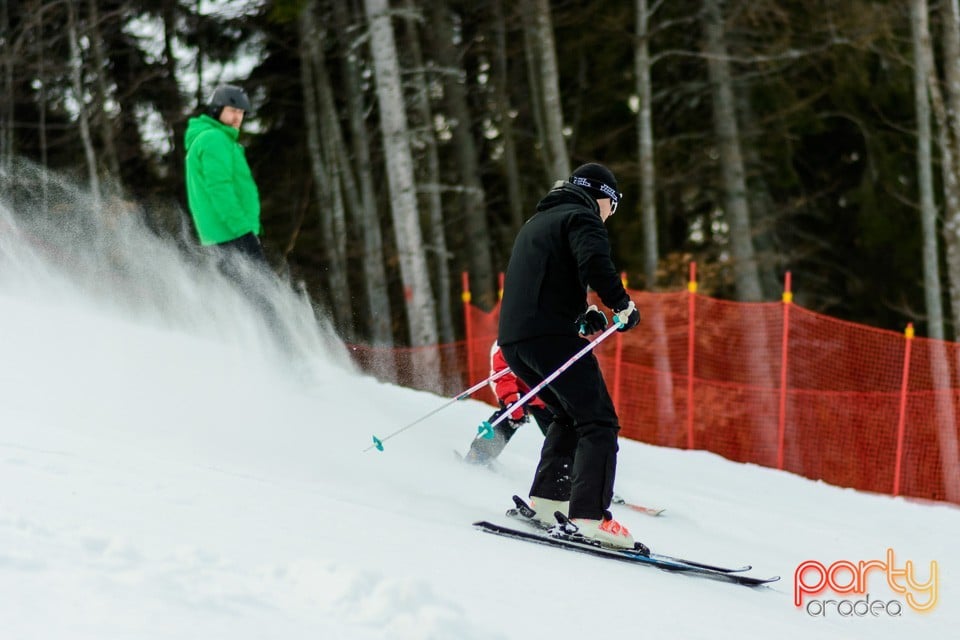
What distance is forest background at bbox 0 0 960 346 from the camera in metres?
17.5

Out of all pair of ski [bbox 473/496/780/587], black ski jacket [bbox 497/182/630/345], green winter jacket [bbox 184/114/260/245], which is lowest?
pair of ski [bbox 473/496/780/587]

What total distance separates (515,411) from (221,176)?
2442 mm

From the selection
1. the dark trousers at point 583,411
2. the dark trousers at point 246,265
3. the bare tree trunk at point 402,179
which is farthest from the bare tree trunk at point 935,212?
the dark trousers at point 246,265

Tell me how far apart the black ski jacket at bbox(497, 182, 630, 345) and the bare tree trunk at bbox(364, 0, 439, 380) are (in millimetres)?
5968

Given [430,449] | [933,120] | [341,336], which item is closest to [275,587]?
[430,449]

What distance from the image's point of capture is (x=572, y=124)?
21672 millimetres

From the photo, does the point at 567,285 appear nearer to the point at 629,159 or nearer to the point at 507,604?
the point at 507,604

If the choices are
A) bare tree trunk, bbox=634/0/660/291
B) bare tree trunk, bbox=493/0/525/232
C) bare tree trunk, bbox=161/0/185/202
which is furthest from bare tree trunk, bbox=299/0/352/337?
bare tree trunk, bbox=634/0/660/291

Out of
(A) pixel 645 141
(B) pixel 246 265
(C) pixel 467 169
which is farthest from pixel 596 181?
(C) pixel 467 169

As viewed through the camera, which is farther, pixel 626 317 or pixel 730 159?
pixel 730 159

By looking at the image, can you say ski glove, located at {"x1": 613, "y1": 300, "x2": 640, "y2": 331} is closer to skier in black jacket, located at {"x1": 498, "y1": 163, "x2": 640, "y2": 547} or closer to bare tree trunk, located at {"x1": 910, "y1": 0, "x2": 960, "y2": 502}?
A: skier in black jacket, located at {"x1": 498, "y1": 163, "x2": 640, "y2": 547}

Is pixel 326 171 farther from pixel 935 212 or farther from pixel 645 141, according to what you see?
pixel 935 212

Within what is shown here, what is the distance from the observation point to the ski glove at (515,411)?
646 centimetres

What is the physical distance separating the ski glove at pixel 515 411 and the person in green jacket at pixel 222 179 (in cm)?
191
